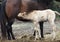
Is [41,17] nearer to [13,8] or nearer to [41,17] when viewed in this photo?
[41,17]

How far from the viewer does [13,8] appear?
768cm

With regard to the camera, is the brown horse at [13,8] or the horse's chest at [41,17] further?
the brown horse at [13,8]

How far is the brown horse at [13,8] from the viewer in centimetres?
751

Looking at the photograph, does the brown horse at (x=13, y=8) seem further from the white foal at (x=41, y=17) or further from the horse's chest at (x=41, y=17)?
the horse's chest at (x=41, y=17)

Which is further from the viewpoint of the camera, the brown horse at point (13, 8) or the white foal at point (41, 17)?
the brown horse at point (13, 8)

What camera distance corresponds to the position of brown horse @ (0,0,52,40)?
751 centimetres

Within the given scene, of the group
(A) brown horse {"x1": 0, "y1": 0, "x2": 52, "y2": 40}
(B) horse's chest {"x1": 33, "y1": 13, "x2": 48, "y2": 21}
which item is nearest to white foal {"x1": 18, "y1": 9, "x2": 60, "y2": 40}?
(B) horse's chest {"x1": 33, "y1": 13, "x2": 48, "y2": 21}

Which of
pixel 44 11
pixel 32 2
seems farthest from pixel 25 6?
pixel 44 11

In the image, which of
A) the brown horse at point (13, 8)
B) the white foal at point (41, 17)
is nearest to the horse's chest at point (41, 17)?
the white foal at point (41, 17)

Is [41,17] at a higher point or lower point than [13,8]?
lower

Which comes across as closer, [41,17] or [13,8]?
[41,17]

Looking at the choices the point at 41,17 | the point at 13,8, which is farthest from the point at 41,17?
the point at 13,8

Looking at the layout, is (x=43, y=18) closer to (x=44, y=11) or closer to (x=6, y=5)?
(x=44, y=11)

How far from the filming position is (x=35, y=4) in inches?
314
